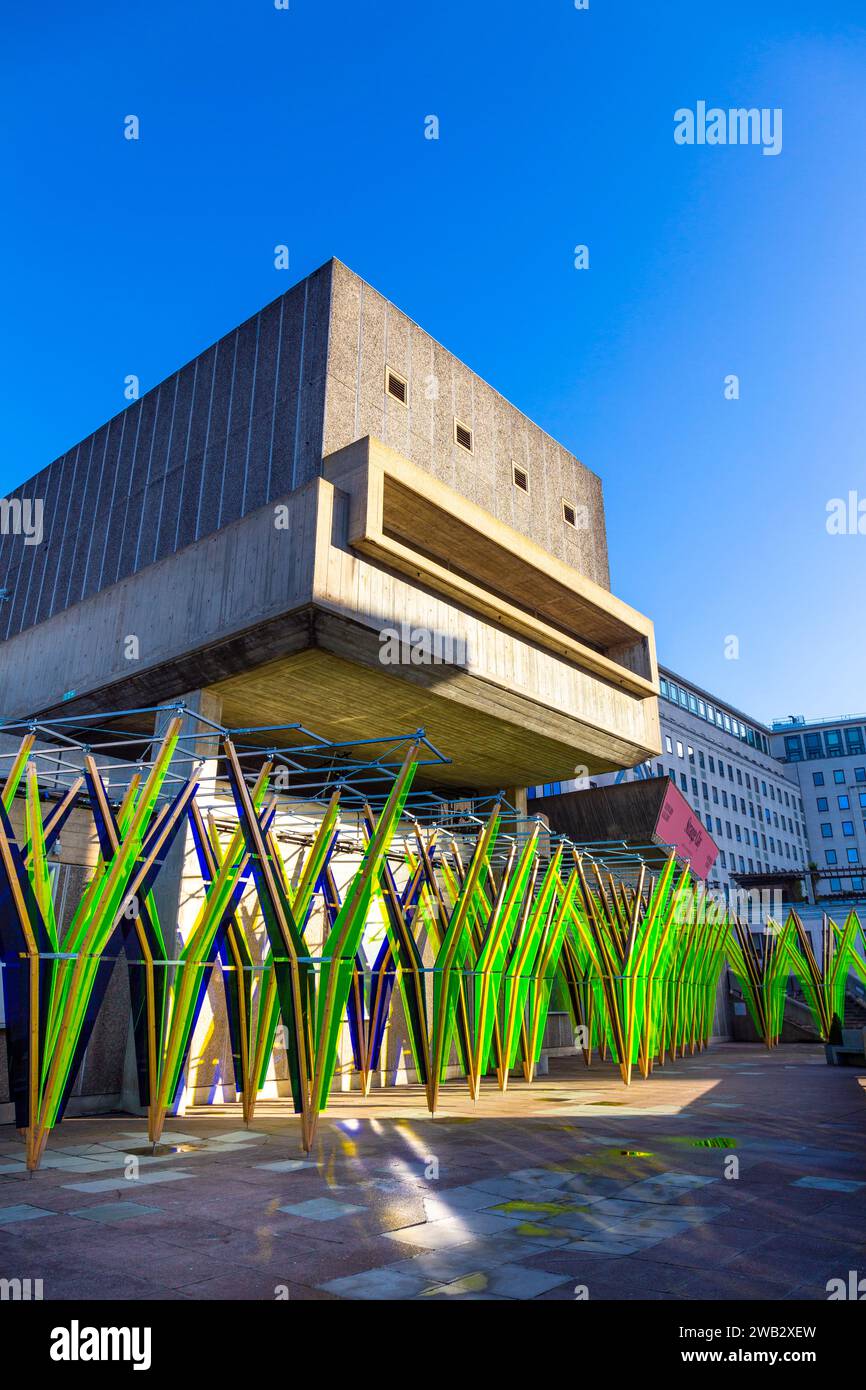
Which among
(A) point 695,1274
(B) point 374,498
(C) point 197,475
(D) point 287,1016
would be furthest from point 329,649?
(A) point 695,1274

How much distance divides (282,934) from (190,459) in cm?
1568

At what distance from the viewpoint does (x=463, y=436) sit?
23.3 meters

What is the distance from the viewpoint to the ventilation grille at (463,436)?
23.0 m

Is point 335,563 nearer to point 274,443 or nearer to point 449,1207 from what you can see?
point 274,443


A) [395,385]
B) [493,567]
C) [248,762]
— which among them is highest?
[395,385]

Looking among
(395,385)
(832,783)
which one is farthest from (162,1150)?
(832,783)

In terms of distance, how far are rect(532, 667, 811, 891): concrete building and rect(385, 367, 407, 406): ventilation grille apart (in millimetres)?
38781

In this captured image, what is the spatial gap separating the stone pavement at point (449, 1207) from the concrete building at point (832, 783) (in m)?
78.8

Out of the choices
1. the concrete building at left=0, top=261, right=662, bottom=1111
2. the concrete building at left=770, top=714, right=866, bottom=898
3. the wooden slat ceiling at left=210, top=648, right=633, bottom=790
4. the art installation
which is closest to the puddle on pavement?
the art installation

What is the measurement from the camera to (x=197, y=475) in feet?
69.7

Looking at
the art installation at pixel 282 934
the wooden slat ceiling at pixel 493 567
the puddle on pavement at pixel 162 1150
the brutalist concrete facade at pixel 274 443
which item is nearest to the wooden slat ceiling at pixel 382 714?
the art installation at pixel 282 934

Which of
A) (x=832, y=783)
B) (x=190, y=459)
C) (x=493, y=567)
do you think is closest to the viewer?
(x=190, y=459)
